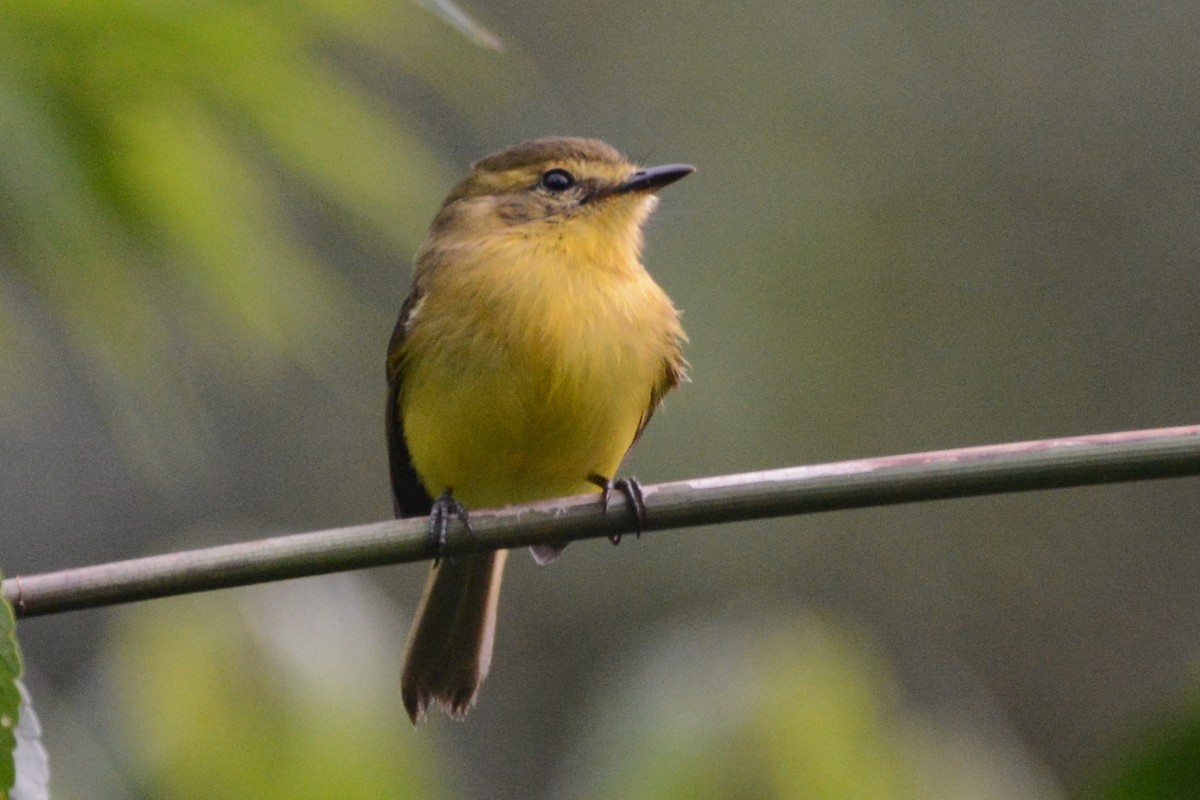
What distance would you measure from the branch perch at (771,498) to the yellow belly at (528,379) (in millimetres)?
1567

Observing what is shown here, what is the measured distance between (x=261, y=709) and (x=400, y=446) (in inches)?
63.7

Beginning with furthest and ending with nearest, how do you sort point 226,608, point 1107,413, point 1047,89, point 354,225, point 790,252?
1. point 1047,89
2. point 1107,413
3. point 790,252
4. point 354,225
5. point 226,608

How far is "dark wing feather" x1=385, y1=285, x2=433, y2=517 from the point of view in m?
3.95

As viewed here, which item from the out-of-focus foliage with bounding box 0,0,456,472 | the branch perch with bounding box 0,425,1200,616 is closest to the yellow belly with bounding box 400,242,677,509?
the out-of-focus foliage with bounding box 0,0,456,472

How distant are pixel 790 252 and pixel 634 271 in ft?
12.7

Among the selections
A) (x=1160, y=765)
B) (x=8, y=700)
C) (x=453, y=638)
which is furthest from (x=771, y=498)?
(x=453, y=638)

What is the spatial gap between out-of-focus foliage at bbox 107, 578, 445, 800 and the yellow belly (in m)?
0.83

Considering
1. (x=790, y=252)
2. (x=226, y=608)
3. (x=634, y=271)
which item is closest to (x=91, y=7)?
(x=226, y=608)

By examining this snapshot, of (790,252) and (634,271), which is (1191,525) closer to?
(790,252)

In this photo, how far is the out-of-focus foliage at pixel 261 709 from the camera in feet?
7.59

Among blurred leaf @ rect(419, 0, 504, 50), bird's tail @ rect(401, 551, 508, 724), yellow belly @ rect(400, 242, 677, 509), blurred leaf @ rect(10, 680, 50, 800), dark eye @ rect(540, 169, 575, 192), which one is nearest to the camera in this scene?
blurred leaf @ rect(10, 680, 50, 800)

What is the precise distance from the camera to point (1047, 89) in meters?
8.99

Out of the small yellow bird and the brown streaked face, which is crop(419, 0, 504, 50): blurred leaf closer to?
the small yellow bird

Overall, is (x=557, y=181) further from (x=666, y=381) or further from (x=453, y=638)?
(x=453, y=638)
